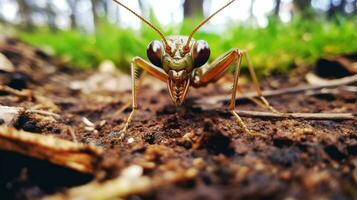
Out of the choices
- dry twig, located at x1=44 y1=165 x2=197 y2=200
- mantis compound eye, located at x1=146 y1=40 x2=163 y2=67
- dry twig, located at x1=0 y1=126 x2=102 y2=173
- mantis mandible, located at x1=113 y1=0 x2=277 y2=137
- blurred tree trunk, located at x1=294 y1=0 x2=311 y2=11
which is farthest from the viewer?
blurred tree trunk, located at x1=294 y1=0 x2=311 y2=11

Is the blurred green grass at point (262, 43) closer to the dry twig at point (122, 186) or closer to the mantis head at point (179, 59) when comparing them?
the mantis head at point (179, 59)

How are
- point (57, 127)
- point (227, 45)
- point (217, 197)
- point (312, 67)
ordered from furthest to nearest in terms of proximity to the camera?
point (227, 45) < point (312, 67) < point (57, 127) < point (217, 197)

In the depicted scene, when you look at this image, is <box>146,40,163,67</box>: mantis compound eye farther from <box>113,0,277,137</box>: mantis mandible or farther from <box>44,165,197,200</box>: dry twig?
<box>44,165,197,200</box>: dry twig

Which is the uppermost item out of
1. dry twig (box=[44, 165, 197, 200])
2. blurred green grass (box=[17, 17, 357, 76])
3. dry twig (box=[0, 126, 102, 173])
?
blurred green grass (box=[17, 17, 357, 76])

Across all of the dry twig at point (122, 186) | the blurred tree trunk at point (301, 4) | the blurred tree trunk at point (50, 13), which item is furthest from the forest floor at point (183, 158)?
the blurred tree trunk at point (50, 13)

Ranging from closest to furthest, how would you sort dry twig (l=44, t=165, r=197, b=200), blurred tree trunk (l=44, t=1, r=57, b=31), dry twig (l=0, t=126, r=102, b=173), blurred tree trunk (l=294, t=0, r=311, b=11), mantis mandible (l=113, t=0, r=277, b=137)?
dry twig (l=44, t=165, r=197, b=200) < dry twig (l=0, t=126, r=102, b=173) < mantis mandible (l=113, t=0, r=277, b=137) < blurred tree trunk (l=294, t=0, r=311, b=11) < blurred tree trunk (l=44, t=1, r=57, b=31)

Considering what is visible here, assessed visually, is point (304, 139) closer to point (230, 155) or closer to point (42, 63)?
point (230, 155)

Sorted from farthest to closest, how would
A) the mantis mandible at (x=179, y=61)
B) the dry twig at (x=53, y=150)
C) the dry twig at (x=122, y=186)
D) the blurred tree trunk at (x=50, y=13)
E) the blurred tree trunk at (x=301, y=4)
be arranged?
the blurred tree trunk at (x=50, y=13) → the blurred tree trunk at (x=301, y=4) → the mantis mandible at (x=179, y=61) → the dry twig at (x=53, y=150) → the dry twig at (x=122, y=186)

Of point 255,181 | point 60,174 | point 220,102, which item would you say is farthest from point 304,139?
point 220,102

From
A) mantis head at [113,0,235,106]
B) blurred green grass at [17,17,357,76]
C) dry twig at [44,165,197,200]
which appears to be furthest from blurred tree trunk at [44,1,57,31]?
dry twig at [44,165,197,200]
